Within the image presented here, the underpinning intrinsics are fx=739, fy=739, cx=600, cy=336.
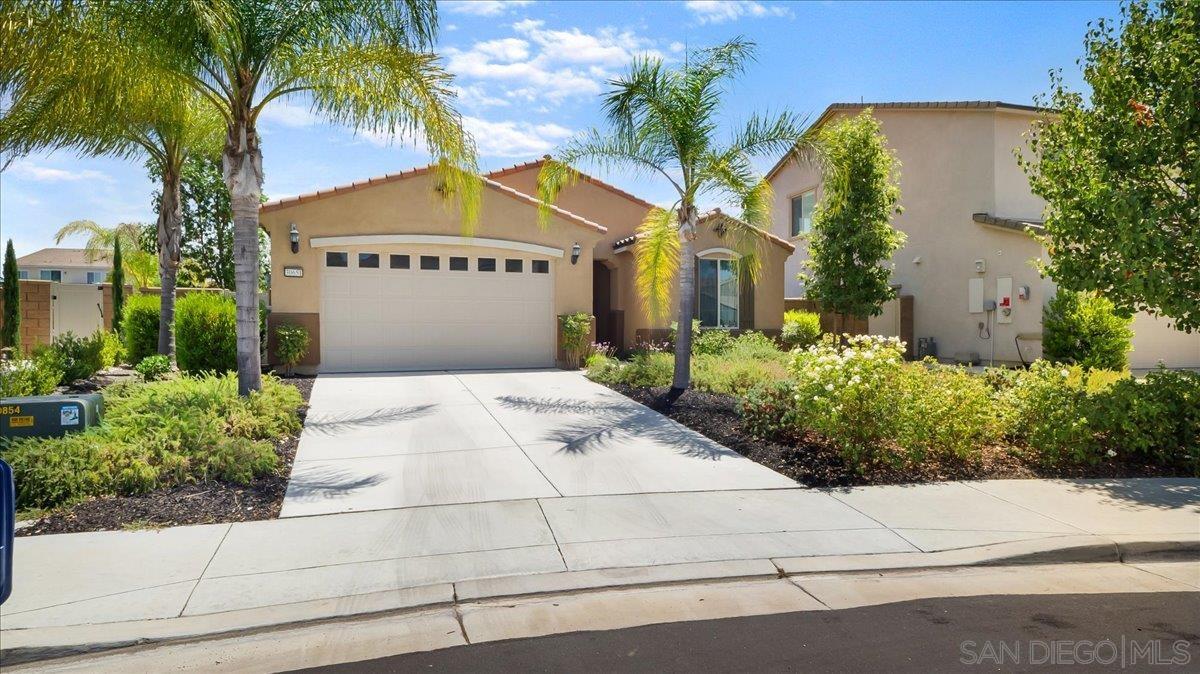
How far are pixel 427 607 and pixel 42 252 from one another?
57290 mm

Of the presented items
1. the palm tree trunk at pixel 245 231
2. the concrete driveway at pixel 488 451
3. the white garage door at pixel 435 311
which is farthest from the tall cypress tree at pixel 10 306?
the palm tree trunk at pixel 245 231

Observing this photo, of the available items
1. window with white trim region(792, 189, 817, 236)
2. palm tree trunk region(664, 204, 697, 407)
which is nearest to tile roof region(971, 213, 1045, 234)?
window with white trim region(792, 189, 817, 236)

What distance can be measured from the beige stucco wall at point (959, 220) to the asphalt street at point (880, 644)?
46.6 feet

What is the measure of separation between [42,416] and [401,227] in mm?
8079

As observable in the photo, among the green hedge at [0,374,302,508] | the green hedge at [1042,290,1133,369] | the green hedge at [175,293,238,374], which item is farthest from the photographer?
the green hedge at [1042,290,1133,369]

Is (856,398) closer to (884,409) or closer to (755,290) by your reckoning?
(884,409)

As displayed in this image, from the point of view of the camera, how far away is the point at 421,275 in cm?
1471

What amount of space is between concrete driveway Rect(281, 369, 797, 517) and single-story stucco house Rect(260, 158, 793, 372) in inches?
92.2

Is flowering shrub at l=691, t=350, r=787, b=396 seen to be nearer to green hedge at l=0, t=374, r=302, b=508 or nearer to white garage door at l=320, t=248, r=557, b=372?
white garage door at l=320, t=248, r=557, b=372

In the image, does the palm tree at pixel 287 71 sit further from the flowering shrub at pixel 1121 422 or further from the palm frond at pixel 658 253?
the flowering shrub at pixel 1121 422

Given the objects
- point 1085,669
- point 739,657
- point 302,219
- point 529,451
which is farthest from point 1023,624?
point 302,219

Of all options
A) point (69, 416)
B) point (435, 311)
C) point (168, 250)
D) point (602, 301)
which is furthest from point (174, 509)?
point (602, 301)

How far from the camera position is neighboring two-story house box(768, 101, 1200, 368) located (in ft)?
56.0

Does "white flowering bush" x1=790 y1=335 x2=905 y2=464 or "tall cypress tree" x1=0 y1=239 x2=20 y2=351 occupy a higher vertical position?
"tall cypress tree" x1=0 y1=239 x2=20 y2=351
